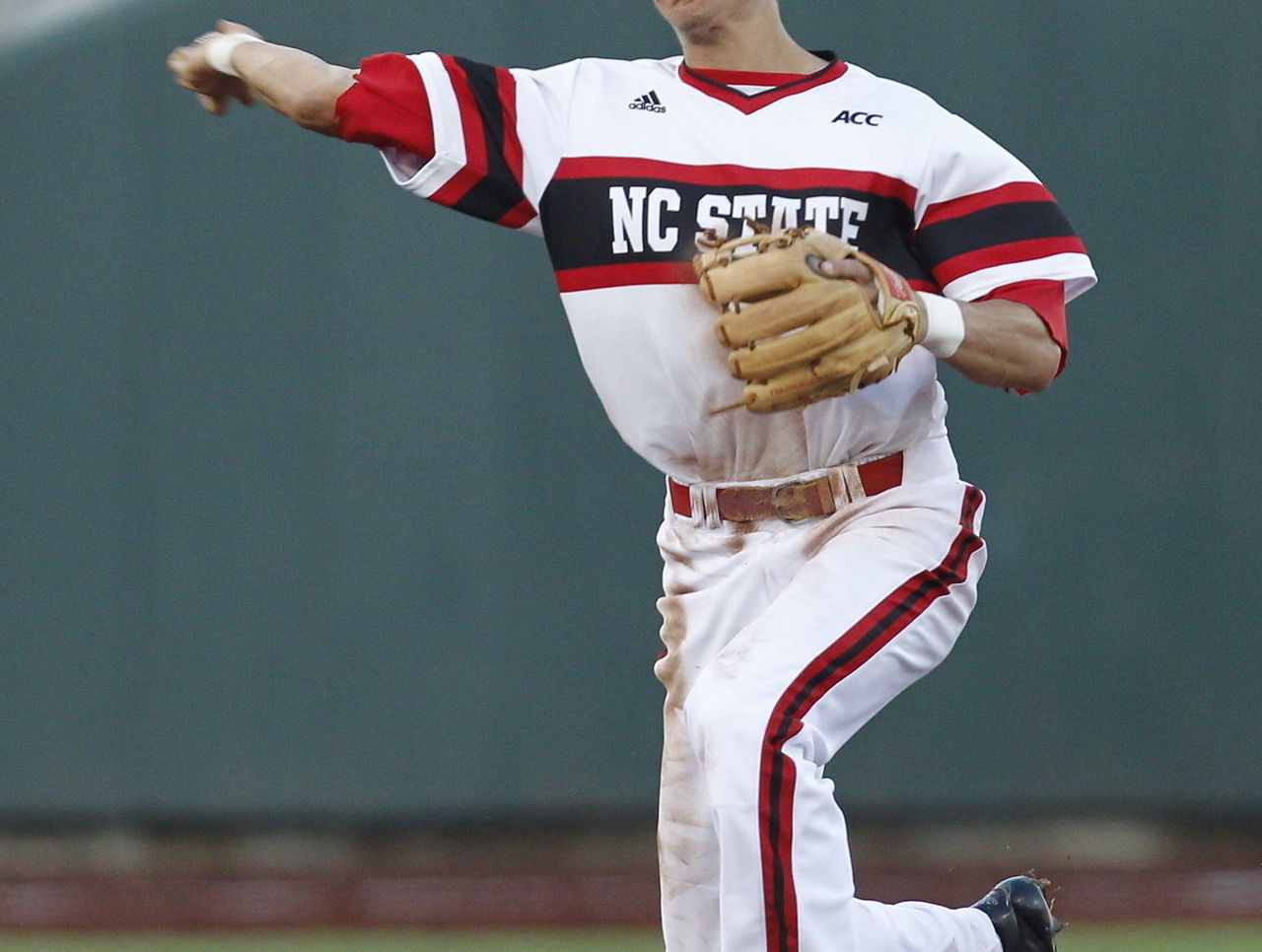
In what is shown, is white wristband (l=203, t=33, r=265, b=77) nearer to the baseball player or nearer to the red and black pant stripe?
the baseball player

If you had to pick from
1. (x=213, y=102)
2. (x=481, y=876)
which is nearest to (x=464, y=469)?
(x=481, y=876)

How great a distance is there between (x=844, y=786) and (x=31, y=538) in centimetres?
223

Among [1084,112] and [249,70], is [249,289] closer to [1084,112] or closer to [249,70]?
[249,70]

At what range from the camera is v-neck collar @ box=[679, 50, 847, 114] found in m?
2.75

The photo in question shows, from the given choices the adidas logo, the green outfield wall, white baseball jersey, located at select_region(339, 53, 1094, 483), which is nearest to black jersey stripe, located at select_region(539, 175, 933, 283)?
white baseball jersey, located at select_region(339, 53, 1094, 483)

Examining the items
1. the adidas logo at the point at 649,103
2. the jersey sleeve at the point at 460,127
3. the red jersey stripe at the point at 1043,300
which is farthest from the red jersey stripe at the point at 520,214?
the red jersey stripe at the point at 1043,300

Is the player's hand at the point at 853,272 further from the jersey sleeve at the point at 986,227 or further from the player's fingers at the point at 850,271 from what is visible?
the jersey sleeve at the point at 986,227

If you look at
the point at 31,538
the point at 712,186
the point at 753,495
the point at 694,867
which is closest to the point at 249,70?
the point at 712,186

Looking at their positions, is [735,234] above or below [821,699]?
above

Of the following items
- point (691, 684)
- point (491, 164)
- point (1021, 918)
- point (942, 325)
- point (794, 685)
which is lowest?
point (1021, 918)

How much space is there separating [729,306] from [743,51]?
0.68 metres

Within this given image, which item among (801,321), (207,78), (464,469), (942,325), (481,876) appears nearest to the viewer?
(801,321)

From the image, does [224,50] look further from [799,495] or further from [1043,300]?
[1043,300]

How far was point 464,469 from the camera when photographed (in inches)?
179
